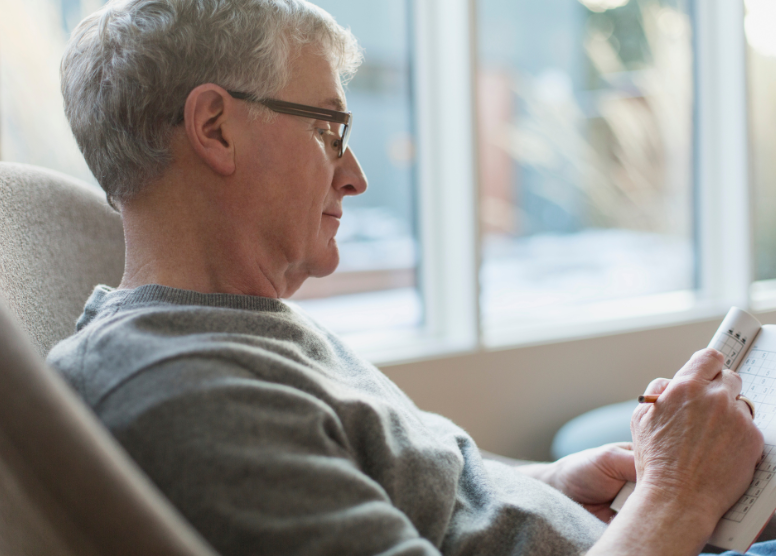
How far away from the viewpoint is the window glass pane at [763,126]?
269 cm

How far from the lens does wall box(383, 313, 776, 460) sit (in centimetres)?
193

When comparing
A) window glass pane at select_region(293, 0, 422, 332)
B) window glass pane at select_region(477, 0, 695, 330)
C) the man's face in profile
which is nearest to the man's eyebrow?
the man's face in profile

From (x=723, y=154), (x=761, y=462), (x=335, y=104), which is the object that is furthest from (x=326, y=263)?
(x=723, y=154)

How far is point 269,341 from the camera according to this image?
775 millimetres

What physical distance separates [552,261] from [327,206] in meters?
1.69

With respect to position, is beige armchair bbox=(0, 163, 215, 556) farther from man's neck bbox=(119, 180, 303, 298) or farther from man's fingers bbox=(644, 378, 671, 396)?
man's fingers bbox=(644, 378, 671, 396)

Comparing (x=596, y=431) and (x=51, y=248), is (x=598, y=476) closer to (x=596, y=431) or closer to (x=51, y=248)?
(x=596, y=431)

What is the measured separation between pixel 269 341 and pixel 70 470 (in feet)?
1.03

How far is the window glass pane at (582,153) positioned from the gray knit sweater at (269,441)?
4.56 ft

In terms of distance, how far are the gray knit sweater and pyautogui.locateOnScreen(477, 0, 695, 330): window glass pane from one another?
1390 millimetres

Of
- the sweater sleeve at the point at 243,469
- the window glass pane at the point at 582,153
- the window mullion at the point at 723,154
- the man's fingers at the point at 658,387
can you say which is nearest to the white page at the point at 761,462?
the man's fingers at the point at 658,387

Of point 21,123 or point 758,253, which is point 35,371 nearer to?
point 21,123

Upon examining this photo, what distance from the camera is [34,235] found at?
980mm

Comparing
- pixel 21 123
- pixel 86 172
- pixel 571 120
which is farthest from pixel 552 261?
pixel 21 123
